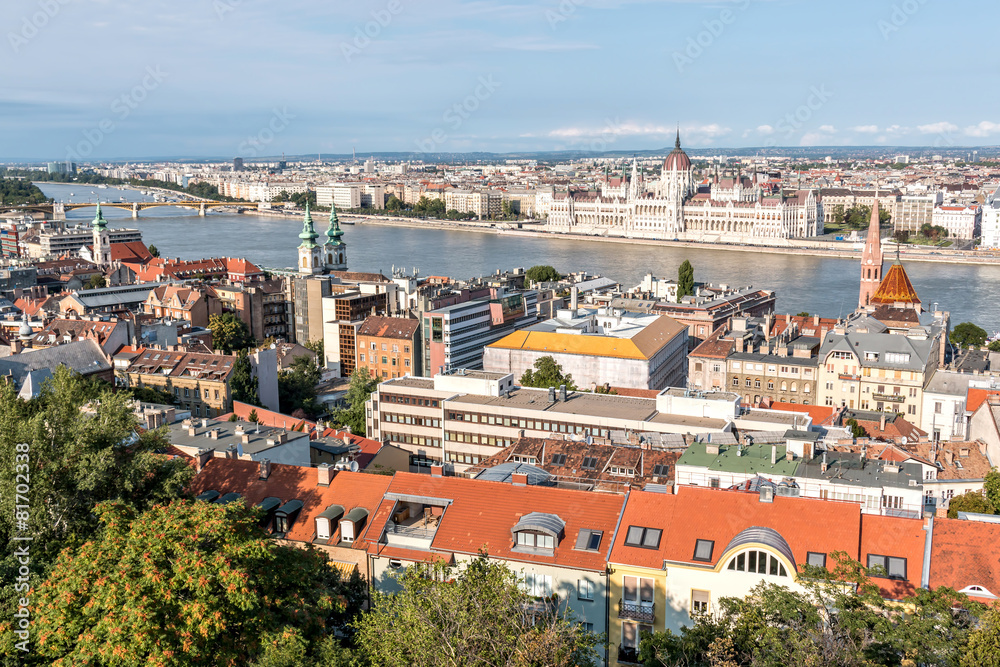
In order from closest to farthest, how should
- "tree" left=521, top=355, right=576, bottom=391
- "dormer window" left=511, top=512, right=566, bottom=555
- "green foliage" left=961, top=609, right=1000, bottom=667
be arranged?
"green foliage" left=961, top=609, right=1000, bottom=667 → "dormer window" left=511, top=512, right=566, bottom=555 → "tree" left=521, top=355, right=576, bottom=391

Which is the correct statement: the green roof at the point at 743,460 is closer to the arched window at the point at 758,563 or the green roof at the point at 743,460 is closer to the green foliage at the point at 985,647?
the arched window at the point at 758,563

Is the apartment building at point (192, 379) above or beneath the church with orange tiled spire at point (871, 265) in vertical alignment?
beneath

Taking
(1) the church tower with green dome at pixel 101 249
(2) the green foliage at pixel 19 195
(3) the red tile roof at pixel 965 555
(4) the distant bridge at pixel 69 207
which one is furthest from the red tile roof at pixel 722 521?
(2) the green foliage at pixel 19 195

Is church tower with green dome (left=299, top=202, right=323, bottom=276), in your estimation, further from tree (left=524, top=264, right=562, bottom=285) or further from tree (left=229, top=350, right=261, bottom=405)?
tree (left=229, top=350, right=261, bottom=405)

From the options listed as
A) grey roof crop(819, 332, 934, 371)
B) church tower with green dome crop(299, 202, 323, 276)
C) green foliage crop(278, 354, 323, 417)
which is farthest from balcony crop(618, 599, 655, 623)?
church tower with green dome crop(299, 202, 323, 276)

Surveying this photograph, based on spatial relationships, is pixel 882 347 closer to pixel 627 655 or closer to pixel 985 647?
pixel 627 655
